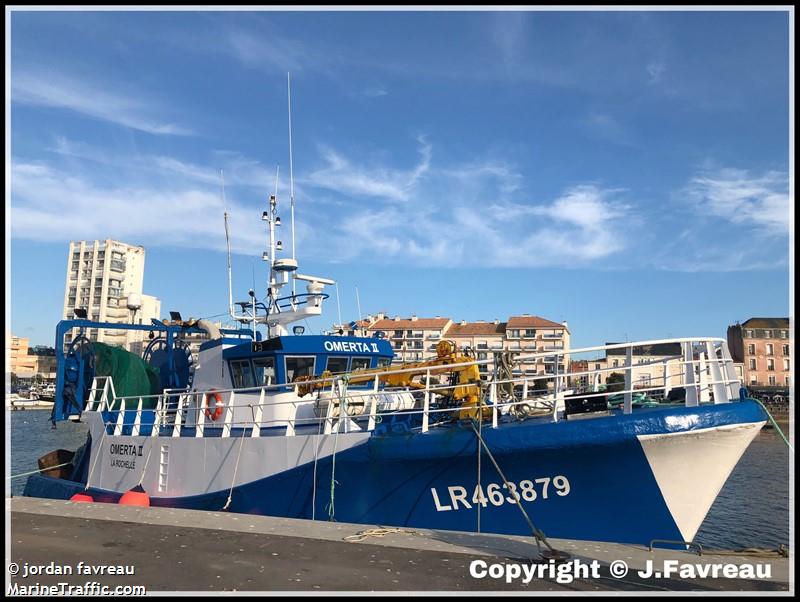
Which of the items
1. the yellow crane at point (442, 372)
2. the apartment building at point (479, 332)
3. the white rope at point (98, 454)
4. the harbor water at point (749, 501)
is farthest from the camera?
the apartment building at point (479, 332)

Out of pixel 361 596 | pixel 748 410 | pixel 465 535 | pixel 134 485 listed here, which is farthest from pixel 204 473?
pixel 748 410

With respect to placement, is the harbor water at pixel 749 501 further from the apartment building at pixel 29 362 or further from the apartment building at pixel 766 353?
the apartment building at pixel 29 362

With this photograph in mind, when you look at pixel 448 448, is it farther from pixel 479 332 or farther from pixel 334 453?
pixel 479 332

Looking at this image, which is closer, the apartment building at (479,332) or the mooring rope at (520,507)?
the mooring rope at (520,507)

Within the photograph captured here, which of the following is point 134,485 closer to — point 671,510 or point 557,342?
point 671,510

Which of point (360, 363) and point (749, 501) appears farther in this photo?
point (749, 501)

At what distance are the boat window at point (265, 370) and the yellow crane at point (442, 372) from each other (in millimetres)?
590

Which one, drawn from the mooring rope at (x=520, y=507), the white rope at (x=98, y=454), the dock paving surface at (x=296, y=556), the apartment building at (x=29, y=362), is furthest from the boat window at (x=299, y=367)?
the apartment building at (x=29, y=362)

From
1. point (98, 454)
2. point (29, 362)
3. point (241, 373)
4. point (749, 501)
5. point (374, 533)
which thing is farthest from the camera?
point (29, 362)

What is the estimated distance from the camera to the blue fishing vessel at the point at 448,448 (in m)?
8.06

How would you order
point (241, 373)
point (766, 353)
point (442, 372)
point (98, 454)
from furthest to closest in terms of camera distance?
point (766, 353) < point (98, 454) < point (241, 373) < point (442, 372)

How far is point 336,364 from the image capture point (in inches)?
500

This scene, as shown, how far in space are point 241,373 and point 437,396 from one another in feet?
14.0

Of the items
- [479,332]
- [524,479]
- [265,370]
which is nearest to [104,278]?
[479,332]
